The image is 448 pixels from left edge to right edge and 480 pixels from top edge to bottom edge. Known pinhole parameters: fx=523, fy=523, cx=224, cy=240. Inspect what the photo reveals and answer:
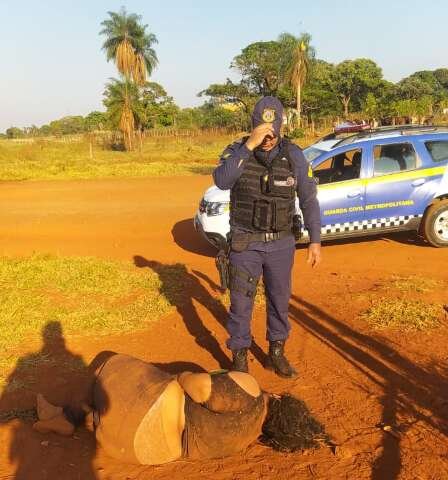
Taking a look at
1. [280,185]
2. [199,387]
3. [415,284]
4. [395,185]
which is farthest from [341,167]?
[199,387]

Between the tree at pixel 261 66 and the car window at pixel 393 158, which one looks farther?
the tree at pixel 261 66

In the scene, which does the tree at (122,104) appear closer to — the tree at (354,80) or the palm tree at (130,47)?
the palm tree at (130,47)

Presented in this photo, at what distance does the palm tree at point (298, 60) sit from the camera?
4275cm

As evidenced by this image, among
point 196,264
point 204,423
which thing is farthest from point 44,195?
point 204,423

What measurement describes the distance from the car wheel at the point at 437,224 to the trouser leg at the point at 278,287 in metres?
4.24

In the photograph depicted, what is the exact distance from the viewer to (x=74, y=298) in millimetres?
6004

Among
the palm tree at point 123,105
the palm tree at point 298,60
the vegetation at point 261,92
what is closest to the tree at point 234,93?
the vegetation at point 261,92

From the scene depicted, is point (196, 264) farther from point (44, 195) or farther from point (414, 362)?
point (44, 195)

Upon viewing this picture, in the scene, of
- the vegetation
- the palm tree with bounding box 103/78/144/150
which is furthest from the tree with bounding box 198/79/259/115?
the palm tree with bounding box 103/78/144/150

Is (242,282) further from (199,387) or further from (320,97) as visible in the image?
(320,97)

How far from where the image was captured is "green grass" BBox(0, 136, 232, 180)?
67.4 ft

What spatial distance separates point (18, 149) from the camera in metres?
33.4

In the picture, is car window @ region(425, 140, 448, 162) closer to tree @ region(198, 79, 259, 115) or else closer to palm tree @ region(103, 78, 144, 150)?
palm tree @ region(103, 78, 144, 150)

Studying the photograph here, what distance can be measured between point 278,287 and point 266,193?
722mm
